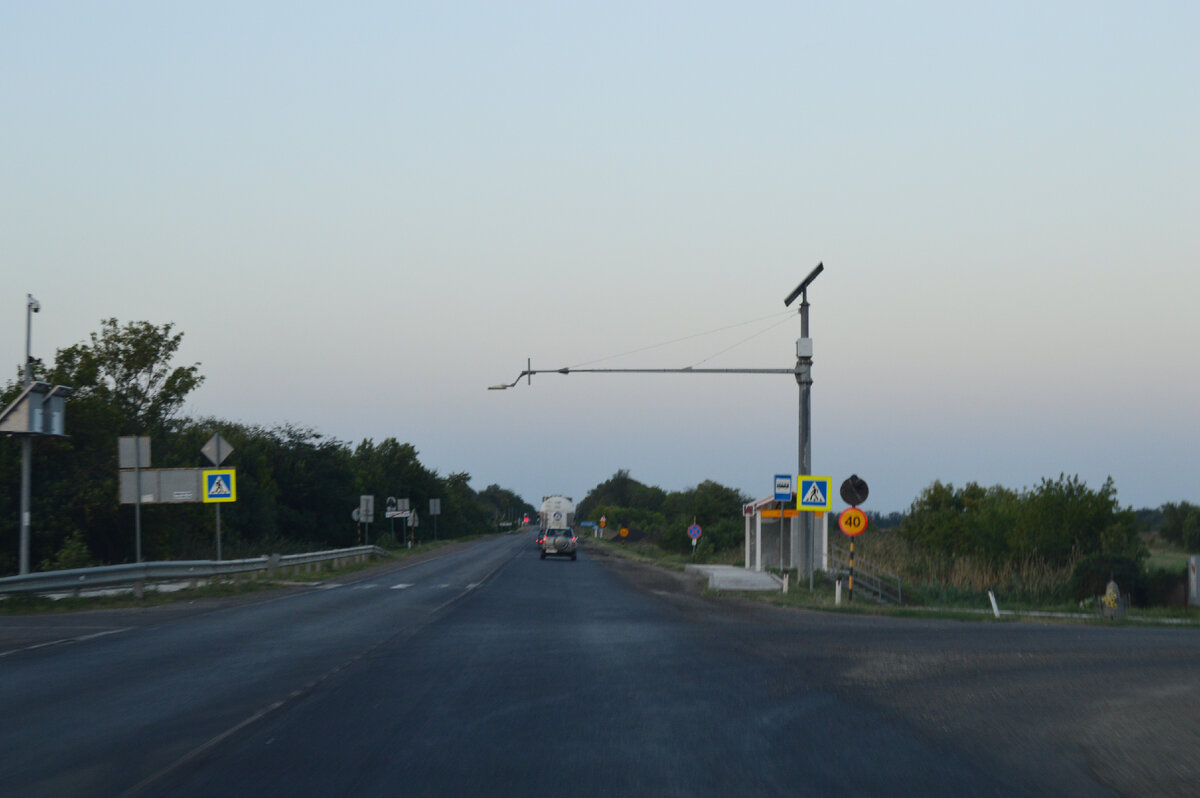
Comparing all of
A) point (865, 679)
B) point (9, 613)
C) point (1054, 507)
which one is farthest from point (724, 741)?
point (1054, 507)

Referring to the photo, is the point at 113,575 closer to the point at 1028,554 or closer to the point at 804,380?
the point at 804,380

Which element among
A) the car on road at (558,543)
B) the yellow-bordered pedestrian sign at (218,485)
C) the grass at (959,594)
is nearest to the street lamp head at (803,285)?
the grass at (959,594)

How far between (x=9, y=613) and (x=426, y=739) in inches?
693

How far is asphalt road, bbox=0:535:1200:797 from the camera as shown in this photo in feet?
24.6

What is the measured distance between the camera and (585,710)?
10312 mm

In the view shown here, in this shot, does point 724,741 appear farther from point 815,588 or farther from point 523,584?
point 523,584

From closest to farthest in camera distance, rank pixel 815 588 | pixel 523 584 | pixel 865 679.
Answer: pixel 865 679
pixel 815 588
pixel 523 584

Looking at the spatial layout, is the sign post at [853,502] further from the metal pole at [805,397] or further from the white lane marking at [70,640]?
the white lane marking at [70,640]

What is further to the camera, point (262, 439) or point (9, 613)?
point (262, 439)

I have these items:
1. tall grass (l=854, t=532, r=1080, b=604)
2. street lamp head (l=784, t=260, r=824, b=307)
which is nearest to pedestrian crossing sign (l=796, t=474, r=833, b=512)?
street lamp head (l=784, t=260, r=824, b=307)

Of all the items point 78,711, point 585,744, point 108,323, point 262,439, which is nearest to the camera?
point 585,744

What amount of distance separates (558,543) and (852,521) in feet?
126

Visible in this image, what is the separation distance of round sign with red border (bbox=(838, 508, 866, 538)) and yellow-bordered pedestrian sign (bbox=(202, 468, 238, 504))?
52.3ft

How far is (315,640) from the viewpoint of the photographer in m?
16.7
